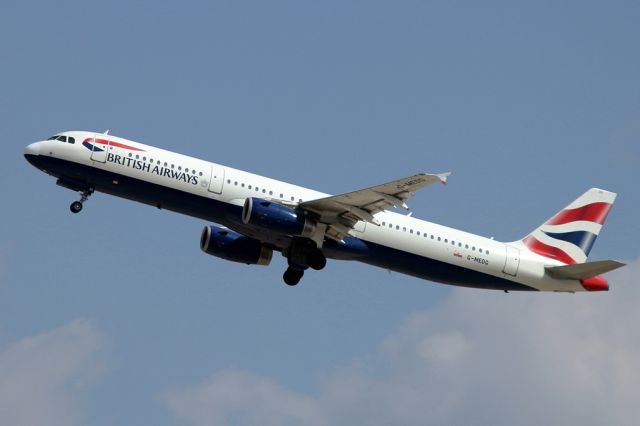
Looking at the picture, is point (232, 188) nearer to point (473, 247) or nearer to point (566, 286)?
point (473, 247)

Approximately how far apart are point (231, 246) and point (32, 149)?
1041 centimetres

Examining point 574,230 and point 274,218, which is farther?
point 574,230

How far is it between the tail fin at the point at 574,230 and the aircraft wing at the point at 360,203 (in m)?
9.74

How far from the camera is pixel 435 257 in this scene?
56.1 meters

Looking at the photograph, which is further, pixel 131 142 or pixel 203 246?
pixel 203 246

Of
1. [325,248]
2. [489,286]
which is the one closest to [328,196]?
[325,248]

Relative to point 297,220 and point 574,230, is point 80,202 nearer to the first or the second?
point 297,220

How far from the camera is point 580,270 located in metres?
57.2

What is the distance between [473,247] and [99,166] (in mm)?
17578

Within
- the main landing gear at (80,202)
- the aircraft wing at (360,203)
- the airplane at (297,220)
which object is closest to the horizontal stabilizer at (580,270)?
the airplane at (297,220)

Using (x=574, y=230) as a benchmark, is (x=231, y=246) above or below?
below

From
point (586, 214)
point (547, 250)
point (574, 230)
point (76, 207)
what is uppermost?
point (586, 214)

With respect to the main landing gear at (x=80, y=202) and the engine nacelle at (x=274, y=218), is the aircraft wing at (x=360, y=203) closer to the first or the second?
the engine nacelle at (x=274, y=218)

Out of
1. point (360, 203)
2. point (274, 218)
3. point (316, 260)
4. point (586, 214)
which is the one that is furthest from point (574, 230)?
point (274, 218)
